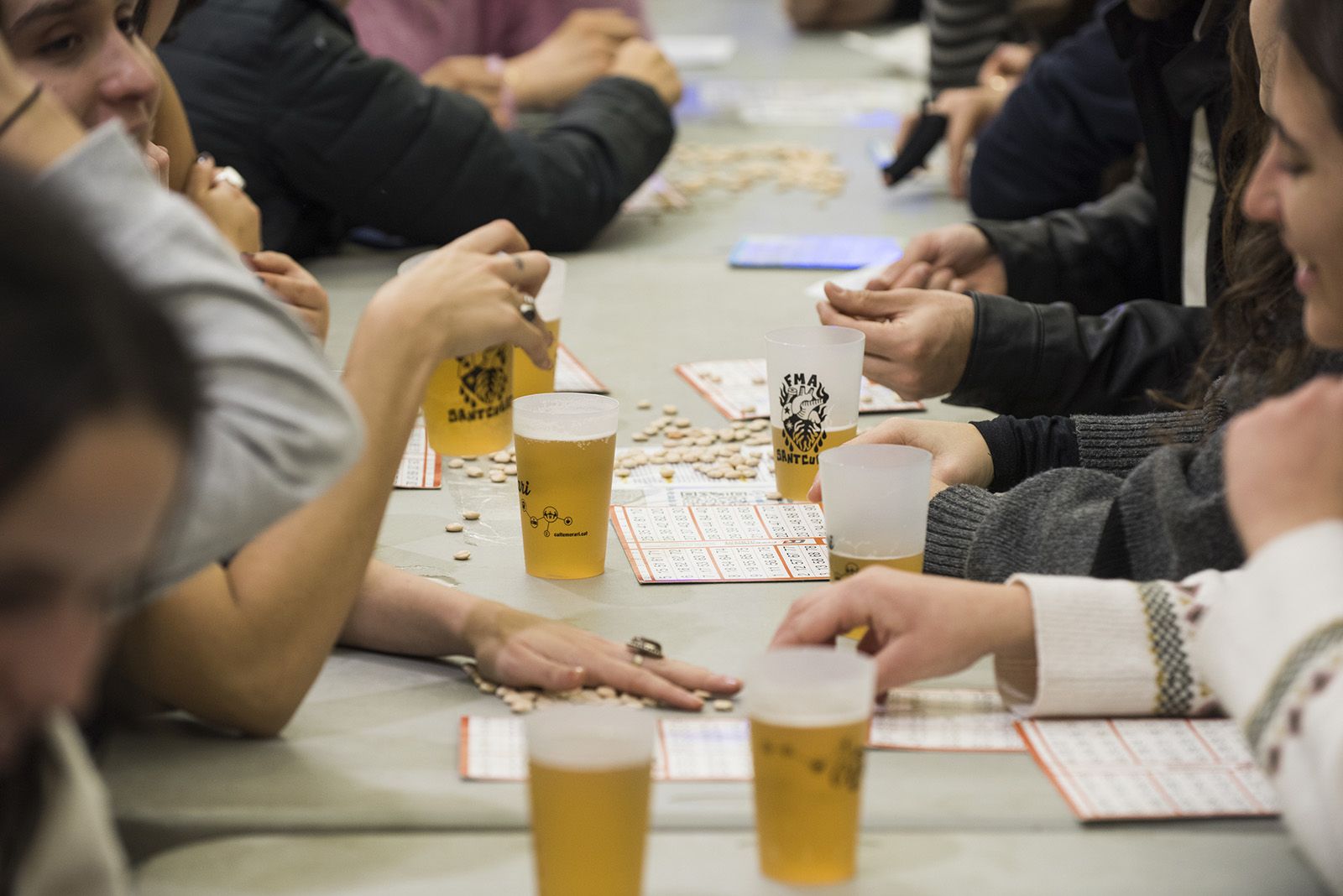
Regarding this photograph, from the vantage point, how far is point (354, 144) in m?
2.31

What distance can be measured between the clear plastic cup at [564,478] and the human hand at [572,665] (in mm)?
162

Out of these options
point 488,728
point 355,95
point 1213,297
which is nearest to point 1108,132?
point 1213,297

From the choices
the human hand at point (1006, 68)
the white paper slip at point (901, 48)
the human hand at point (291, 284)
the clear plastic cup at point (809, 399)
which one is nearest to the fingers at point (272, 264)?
the human hand at point (291, 284)

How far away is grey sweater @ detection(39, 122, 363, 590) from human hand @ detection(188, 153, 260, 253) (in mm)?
986

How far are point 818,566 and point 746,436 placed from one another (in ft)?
1.17

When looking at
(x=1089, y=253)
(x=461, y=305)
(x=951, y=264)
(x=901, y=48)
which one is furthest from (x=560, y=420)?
(x=901, y=48)

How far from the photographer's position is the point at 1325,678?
81cm

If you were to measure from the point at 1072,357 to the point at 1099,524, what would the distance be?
0.53 m

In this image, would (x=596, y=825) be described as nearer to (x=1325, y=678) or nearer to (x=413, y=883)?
(x=413, y=883)

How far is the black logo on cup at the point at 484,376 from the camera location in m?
1.53

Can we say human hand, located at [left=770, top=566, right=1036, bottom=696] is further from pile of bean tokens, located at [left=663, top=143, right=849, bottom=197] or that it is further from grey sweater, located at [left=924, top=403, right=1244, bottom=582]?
pile of bean tokens, located at [left=663, top=143, right=849, bottom=197]

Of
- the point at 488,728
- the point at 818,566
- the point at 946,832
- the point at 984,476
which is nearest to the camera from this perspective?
the point at 946,832

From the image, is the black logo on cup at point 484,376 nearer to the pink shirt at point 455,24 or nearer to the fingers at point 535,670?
the fingers at point 535,670

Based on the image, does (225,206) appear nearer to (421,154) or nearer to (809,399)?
(421,154)
